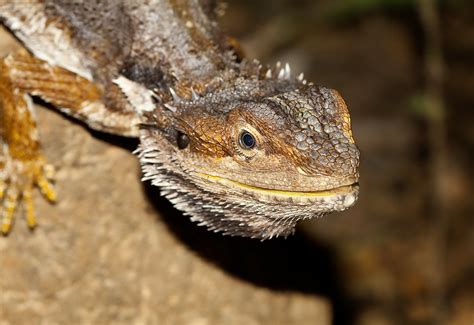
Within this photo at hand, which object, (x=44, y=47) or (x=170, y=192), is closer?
(x=170, y=192)

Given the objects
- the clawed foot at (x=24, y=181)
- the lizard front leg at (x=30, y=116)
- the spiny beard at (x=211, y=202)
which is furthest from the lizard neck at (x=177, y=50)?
the clawed foot at (x=24, y=181)

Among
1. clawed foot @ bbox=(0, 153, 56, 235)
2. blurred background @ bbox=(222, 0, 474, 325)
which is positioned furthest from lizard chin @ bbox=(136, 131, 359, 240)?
blurred background @ bbox=(222, 0, 474, 325)

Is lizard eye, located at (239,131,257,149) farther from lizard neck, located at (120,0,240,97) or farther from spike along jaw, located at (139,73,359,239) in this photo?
lizard neck, located at (120,0,240,97)

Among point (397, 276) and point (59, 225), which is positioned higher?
point (397, 276)

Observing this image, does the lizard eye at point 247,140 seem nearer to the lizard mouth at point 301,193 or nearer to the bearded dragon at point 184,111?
the bearded dragon at point 184,111

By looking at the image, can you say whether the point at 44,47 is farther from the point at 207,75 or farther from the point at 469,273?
the point at 469,273

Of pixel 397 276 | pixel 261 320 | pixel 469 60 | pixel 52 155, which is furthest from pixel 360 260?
pixel 52 155
